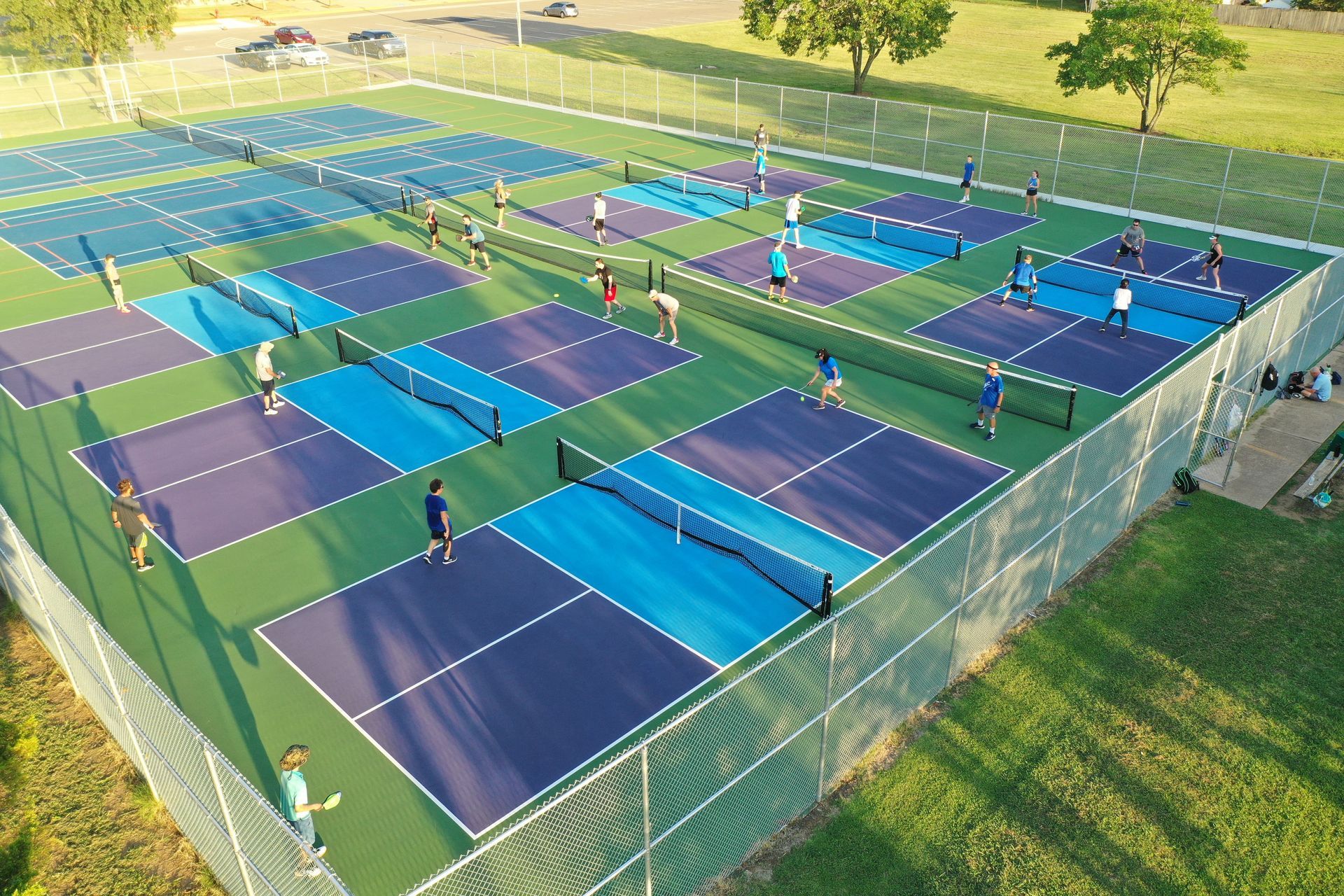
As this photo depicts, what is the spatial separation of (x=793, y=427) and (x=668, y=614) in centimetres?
662

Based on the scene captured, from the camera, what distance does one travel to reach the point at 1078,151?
44750 millimetres

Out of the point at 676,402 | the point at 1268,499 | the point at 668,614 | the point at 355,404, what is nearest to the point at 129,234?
the point at 355,404

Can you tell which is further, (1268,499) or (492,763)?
(1268,499)

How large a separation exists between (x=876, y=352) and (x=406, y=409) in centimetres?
1071

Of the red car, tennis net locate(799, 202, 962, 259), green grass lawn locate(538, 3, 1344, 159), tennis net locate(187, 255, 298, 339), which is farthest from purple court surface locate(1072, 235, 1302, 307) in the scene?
the red car

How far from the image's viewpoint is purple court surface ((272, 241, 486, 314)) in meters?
27.5

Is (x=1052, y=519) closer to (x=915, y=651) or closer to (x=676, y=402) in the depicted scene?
(x=915, y=651)

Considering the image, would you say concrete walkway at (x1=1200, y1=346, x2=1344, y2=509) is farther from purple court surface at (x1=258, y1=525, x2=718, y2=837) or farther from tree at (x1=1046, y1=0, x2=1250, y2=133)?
tree at (x1=1046, y1=0, x2=1250, y2=133)

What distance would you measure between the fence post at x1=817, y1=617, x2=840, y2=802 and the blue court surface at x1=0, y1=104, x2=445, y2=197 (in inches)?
1556

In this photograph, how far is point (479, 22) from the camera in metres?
87.6

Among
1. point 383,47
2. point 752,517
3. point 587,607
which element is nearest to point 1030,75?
point 383,47

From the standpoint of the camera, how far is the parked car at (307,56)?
61188mm

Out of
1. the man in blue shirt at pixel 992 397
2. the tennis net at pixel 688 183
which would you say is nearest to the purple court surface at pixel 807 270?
the tennis net at pixel 688 183

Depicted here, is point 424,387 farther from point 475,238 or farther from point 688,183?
point 688,183
